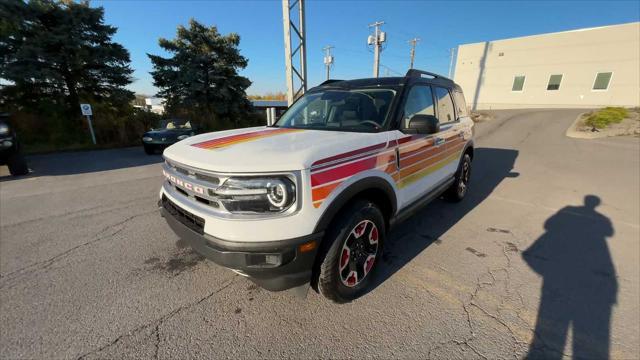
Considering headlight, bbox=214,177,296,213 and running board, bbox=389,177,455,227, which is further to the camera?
running board, bbox=389,177,455,227

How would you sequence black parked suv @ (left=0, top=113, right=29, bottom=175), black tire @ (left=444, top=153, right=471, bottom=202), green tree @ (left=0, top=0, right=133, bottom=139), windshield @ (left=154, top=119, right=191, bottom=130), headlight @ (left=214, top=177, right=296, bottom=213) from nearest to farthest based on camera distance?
headlight @ (left=214, top=177, right=296, bottom=213)
black tire @ (left=444, top=153, right=471, bottom=202)
black parked suv @ (left=0, top=113, right=29, bottom=175)
windshield @ (left=154, top=119, right=191, bottom=130)
green tree @ (left=0, top=0, right=133, bottom=139)

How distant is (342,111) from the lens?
292 cm

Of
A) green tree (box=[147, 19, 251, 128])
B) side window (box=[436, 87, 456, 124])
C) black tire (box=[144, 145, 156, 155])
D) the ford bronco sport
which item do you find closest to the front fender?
the ford bronco sport

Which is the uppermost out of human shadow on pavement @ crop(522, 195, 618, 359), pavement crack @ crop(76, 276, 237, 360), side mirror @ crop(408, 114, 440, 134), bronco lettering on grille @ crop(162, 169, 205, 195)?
side mirror @ crop(408, 114, 440, 134)

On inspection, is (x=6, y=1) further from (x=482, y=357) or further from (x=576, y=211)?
(x=576, y=211)

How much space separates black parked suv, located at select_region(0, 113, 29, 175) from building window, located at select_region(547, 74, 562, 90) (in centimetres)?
3933

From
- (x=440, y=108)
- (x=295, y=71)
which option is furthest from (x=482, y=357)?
(x=295, y=71)

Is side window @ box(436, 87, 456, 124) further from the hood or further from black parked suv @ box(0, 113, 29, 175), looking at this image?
black parked suv @ box(0, 113, 29, 175)

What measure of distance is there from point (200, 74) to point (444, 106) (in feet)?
53.0

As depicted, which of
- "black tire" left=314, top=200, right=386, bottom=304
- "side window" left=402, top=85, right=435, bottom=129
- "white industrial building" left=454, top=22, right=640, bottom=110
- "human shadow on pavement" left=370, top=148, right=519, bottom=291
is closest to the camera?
"black tire" left=314, top=200, right=386, bottom=304

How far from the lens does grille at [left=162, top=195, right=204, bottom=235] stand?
1.91m

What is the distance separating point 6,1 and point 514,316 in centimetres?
1903

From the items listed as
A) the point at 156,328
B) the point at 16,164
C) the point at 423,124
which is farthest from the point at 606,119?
the point at 16,164

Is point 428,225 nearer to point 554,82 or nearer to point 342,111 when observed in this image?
point 342,111
